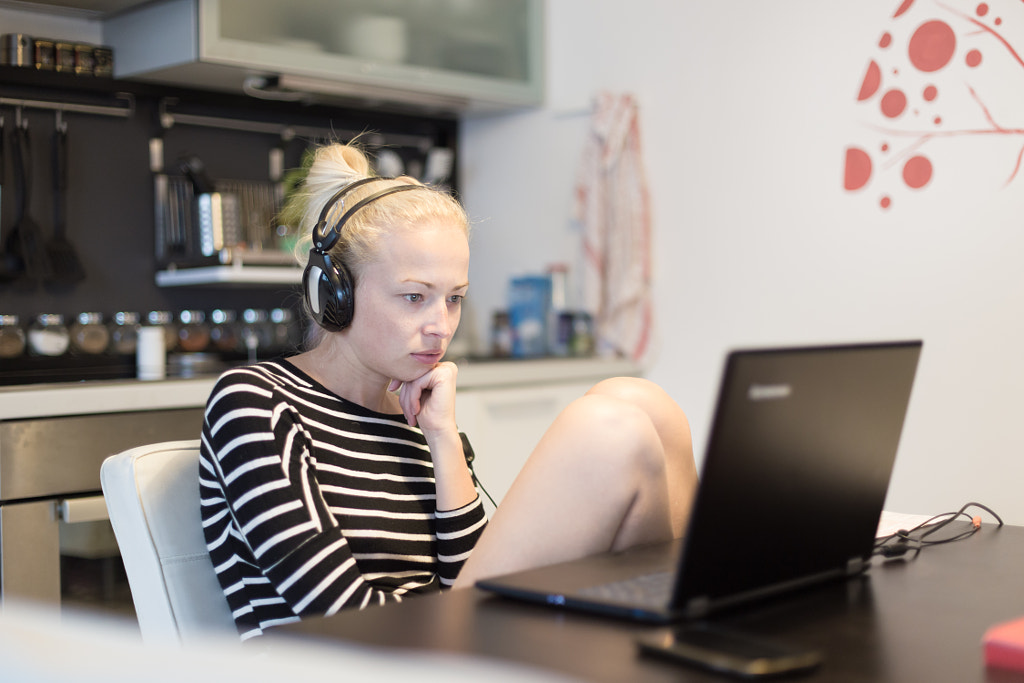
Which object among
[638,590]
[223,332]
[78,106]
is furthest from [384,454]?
[78,106]

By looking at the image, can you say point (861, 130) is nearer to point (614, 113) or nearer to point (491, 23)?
point (614, 113)

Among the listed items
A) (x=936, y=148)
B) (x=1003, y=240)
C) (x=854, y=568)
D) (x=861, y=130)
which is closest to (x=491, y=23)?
→ (x=861, y=130)

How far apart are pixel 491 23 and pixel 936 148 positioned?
4.76ft

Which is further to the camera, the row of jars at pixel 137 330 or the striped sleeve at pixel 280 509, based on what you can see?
the row of jars at pixel 137 330

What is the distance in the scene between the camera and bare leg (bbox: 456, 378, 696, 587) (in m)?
1.01

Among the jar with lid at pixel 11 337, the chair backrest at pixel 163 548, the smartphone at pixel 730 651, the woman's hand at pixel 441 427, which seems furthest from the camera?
the jar with lid at pixel 11 337

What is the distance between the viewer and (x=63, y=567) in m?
2.18

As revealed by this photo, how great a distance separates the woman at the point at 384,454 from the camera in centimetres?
103

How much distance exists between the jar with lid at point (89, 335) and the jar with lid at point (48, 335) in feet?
0.09

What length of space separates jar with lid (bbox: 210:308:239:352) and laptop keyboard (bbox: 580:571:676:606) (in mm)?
2266

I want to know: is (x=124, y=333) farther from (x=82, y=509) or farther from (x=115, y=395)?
(x=82, y=509)

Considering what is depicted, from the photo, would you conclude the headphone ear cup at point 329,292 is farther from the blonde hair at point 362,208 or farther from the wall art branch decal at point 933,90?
the wall art branch decal at point 933,90

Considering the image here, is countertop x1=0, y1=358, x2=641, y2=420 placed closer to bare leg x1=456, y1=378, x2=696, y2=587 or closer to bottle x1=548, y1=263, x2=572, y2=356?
bottle x1=548, y1=263, x2=572, y2=356

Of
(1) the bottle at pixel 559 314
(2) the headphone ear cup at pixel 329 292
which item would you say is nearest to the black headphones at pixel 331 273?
(2) the headphone ear cup at pixel 329 292
